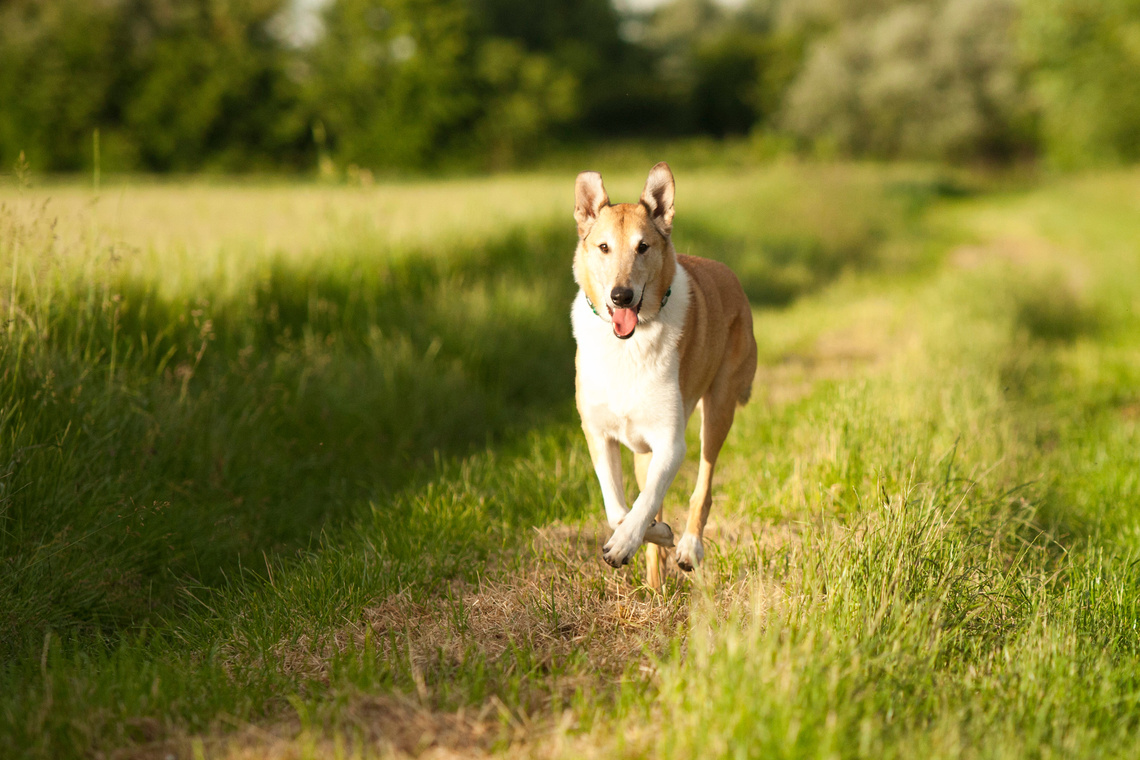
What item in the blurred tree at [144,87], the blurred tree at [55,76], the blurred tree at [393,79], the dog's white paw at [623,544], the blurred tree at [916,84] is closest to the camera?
the dog's white paw at [623,544]

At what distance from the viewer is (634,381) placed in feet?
10.8

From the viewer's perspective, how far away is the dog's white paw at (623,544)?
290cm

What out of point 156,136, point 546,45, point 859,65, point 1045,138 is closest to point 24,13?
point 156,136

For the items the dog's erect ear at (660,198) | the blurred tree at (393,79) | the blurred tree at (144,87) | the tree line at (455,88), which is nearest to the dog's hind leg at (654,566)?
the dog's erect ear at (660,198)

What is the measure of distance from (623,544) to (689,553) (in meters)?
0.50

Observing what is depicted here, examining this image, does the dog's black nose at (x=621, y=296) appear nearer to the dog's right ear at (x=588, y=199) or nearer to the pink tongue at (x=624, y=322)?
the pink tongue at (x=624, y=322)

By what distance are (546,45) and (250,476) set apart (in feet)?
153

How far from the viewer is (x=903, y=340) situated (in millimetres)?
8164

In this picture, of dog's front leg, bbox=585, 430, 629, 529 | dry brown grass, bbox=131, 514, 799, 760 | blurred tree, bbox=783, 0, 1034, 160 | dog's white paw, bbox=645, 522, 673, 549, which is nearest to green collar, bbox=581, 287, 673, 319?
dog's front leg, bbox=585, 430, 629, 529

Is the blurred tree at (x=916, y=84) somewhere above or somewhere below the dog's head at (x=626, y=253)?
above

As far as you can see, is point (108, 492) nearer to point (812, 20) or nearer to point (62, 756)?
point (62, 756)

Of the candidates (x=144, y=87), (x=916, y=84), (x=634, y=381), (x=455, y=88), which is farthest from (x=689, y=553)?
(x=916, y=84)

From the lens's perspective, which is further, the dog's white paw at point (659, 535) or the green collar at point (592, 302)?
the green collar at point (592, 302)

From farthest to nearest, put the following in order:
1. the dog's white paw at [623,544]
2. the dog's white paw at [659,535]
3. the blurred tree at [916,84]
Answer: the blurred tree at [916,84] → the dog's white paw at [659,535] → the dog's white paw at [623,544]
